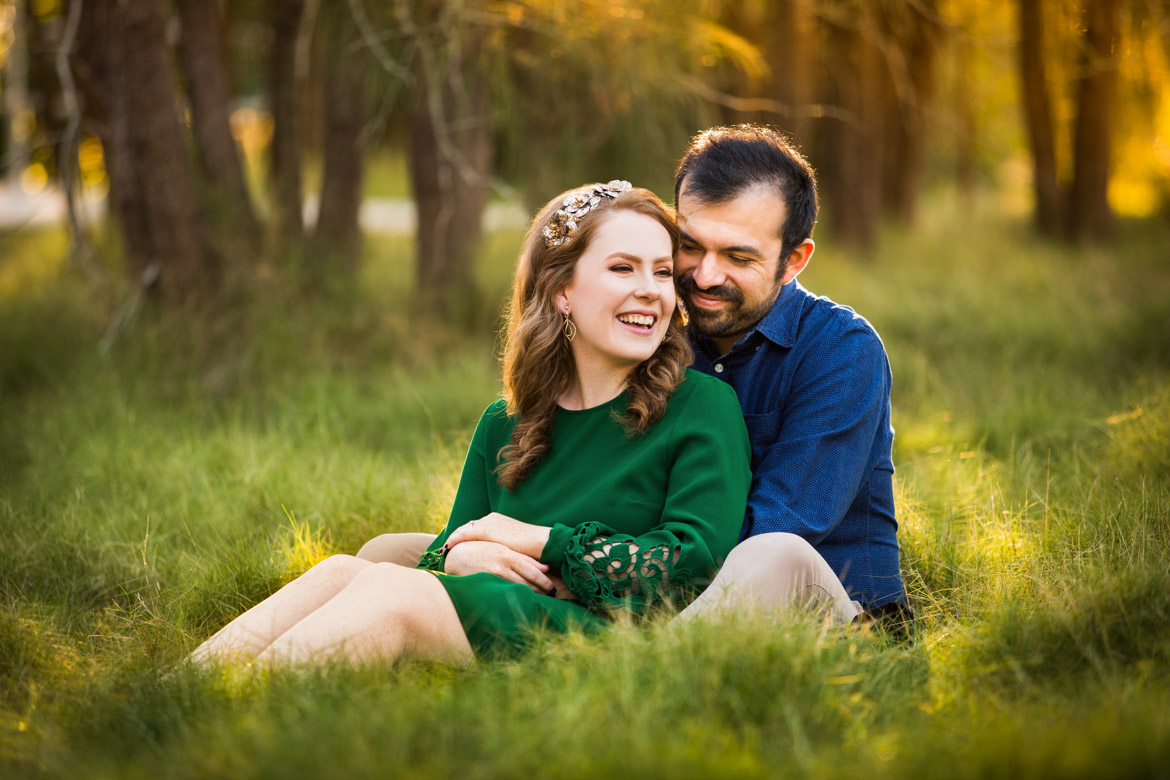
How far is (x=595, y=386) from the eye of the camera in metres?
3.10

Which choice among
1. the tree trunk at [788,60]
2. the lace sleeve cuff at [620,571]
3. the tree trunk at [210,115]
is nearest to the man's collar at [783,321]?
the lace sleeve cuff at [620,571]

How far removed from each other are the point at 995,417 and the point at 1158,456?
4.08 feet

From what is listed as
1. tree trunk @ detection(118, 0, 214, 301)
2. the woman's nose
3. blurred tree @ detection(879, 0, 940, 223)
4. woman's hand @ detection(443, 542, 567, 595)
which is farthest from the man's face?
blurred tree @ detection(879, 0, 940, 223)

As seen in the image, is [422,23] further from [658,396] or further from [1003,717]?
[1003,717]

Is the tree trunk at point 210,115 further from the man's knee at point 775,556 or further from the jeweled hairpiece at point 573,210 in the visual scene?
the man's knee at point 775,556

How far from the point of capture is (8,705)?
2818 mm

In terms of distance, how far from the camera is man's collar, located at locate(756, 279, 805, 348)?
10.3ft

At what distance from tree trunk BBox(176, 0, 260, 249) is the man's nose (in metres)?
4.63

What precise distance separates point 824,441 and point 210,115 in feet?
19.0

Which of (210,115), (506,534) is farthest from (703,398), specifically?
(210,115)

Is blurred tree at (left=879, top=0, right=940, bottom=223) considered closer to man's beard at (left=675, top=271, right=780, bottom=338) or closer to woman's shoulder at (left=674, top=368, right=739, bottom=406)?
man's beard at (left=675, top=271, right=780, bottom=338)

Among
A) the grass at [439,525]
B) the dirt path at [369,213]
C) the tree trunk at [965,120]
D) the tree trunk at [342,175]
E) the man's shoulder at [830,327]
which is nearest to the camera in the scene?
the grass at [439,525]

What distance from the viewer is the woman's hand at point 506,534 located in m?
2.85

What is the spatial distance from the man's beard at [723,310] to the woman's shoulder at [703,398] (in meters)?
0.33
